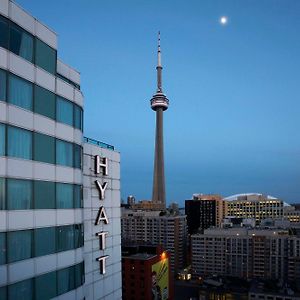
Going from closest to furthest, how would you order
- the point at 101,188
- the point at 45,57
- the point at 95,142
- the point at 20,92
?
1. the point at 20,92
2. the point at 45,57
3. the point at 101,188
4. the point at 95,142

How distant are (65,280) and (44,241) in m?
3.17

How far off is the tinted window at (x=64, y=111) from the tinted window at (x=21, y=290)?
26.6 feet

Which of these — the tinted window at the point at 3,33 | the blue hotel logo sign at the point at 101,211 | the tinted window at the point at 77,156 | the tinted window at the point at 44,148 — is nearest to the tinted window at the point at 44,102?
the tinted window at the point at 44,148

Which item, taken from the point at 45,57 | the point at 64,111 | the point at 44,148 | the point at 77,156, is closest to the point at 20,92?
the point at 45,57

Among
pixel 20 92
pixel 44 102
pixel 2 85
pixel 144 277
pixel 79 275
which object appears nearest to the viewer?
pixel 2 85

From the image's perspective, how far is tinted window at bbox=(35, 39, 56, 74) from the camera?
1875cm

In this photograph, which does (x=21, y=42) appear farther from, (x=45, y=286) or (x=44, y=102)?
(x=45, y=286)

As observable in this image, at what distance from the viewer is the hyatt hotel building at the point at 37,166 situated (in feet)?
54.0

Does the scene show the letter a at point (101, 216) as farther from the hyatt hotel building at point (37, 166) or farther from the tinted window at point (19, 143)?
the tinted window at point (19, 143)

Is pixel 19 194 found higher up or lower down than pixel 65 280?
higher up

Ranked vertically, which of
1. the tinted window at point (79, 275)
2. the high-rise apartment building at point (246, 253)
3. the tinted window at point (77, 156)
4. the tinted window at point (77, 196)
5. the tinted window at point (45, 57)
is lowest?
the high-rise apartment building at point (246, 253)

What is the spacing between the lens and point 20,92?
57.0ft

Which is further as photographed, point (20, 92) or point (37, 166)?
point (37, 166)

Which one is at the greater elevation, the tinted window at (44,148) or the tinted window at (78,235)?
the tinted window at (44,148)
